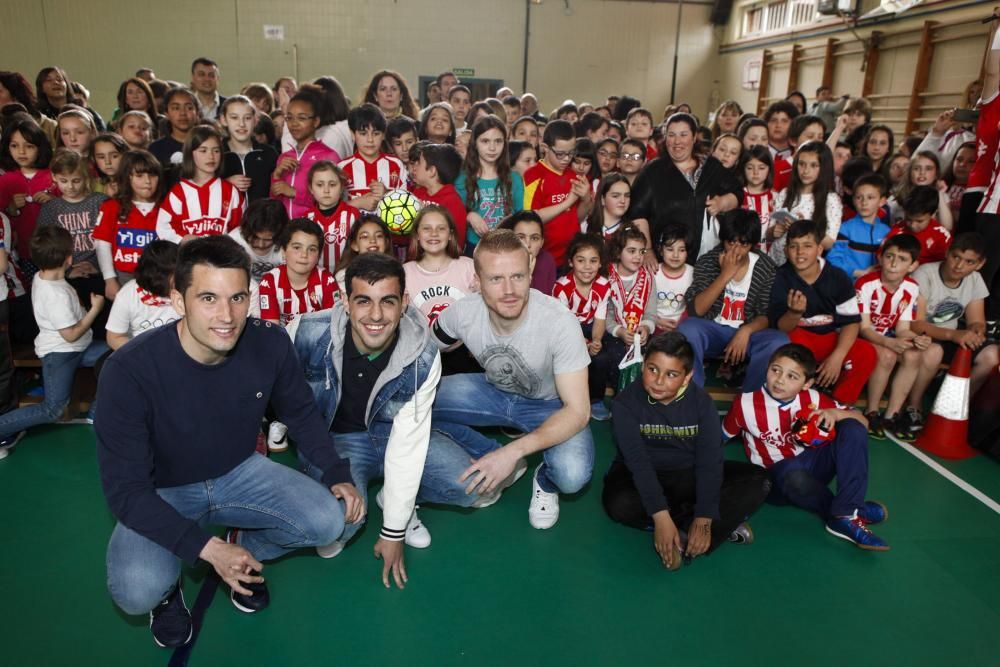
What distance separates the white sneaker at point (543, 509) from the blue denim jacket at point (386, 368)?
2.33ft

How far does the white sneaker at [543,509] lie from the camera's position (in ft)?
9.25

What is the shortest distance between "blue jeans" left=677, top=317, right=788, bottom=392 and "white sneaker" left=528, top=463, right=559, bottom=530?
1.17 metres

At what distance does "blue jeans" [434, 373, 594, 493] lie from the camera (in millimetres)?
2861

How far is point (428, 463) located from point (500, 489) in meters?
0.46

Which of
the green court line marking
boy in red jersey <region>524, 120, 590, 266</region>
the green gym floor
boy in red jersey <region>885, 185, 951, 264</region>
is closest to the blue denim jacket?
the green gym floor

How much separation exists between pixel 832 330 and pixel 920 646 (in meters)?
2.08

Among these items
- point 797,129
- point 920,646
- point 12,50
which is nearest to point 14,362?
point 920,646

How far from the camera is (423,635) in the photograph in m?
2.20

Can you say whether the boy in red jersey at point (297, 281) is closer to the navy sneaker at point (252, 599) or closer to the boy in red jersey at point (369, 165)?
the boy in red jersey at point (369, 165)

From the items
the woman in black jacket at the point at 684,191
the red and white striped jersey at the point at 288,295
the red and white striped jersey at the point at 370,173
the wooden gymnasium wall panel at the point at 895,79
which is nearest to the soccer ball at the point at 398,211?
the red and white striped jersey at the point at 370,173

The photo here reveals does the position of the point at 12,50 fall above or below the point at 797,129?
above

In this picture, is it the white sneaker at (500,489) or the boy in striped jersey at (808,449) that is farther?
the white sneaker at (500,489)

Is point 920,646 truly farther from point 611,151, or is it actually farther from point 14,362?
point 14,362

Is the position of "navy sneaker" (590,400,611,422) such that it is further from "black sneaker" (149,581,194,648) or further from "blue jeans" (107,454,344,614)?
"black sneaker" (149,581,194,648)
